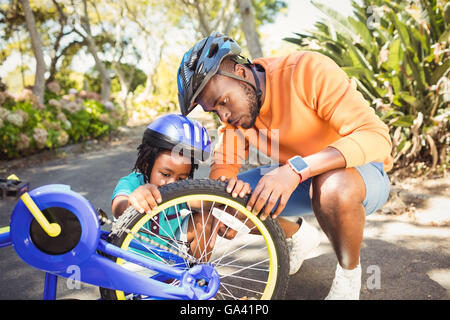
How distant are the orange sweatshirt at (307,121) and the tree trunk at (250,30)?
3366 millimetres

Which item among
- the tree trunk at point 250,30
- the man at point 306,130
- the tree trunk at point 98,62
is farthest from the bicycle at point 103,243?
the tree trunk at point 98,62

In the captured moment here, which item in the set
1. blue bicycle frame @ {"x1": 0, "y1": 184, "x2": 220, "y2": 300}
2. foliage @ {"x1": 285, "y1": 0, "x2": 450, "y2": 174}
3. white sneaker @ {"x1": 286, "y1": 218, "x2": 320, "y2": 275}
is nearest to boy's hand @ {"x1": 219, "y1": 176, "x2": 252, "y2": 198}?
blue bicycle frame @ {"x1": 0, "y1": 184, "x2": 220, "y2": 300}

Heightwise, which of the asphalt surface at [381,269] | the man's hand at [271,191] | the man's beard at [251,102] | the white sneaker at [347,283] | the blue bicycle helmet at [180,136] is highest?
the man's beard at [251,102]

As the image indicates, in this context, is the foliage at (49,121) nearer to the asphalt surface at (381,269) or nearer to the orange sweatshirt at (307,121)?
the asphalt surface at (381,269)

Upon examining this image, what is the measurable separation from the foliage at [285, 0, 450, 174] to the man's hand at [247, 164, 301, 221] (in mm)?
2558

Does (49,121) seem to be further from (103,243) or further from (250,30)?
(103,243)

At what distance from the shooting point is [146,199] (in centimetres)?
145

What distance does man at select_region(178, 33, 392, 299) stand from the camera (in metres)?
1.58

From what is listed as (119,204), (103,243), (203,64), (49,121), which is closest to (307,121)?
(203,64)

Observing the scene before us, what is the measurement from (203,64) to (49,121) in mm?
5756

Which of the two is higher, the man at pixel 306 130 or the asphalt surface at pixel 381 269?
the man at pixel 306 130

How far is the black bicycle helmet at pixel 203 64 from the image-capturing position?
68.6 inches

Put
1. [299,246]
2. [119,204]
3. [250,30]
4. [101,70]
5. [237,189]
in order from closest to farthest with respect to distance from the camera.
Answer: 1. [237,189]
2. [119,204]
3. [299,246]
4. [250,30]
5. [101,70]
